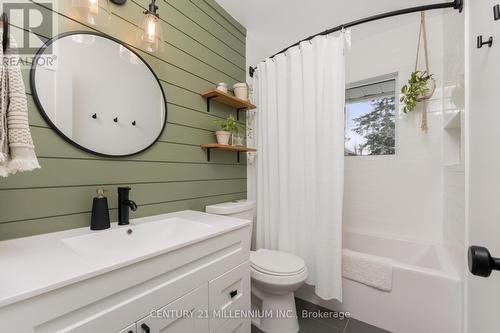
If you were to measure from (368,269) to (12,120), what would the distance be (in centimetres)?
210

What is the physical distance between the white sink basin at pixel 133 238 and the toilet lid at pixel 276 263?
1.94 feet

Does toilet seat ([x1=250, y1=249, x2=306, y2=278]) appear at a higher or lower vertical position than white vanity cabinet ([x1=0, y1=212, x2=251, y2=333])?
lower

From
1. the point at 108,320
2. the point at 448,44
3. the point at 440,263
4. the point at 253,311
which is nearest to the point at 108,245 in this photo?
the point at 108,320

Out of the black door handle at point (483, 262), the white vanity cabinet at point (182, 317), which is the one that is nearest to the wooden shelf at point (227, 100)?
the white vanity cabinet at point (182, 317)

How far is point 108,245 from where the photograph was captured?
102 centimetres

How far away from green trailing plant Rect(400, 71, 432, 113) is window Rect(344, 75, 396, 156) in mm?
287

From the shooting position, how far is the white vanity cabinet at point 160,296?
559mm

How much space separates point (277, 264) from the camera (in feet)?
4.99

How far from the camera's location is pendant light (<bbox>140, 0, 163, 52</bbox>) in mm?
1220

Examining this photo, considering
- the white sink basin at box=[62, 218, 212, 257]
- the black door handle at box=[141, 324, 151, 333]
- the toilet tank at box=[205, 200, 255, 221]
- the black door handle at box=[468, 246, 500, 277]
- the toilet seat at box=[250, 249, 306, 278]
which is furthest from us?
the toilet tank at box=[205, 200, 255, 221]

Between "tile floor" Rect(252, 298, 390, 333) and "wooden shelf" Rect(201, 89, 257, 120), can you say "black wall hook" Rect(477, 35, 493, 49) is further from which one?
"tile floor" Rect(252, 298, 390, 333)

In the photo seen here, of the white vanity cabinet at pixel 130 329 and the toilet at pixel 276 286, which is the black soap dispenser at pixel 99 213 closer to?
the white vanity cabinet at pixel 130 329

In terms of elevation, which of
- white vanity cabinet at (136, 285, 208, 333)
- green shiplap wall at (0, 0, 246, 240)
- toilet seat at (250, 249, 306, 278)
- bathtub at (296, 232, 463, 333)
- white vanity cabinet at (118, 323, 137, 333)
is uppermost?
green shiplap wall at (0, 0, 246, 240)

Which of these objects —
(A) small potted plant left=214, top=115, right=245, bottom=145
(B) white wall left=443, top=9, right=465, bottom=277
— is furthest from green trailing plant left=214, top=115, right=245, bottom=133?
(B) white wall left=443, top=9, right=465, bottom=277
